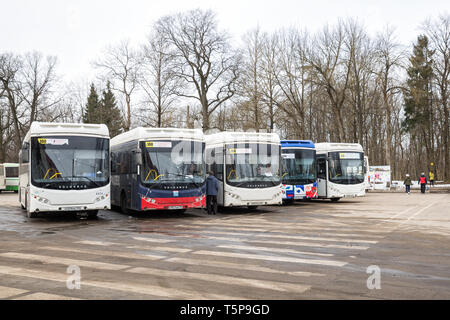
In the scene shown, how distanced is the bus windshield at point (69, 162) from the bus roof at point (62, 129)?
0.20 m

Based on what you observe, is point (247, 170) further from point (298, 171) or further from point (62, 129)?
point (62, 129)

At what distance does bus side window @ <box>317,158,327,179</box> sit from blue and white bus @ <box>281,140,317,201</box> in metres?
2.14

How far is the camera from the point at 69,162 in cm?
1645

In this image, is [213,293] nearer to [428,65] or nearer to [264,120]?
[264,120]

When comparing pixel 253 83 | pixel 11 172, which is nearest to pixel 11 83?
pixel 11 172

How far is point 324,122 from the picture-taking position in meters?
52.5

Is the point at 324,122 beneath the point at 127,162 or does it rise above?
above

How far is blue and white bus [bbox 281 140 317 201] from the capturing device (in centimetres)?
2428

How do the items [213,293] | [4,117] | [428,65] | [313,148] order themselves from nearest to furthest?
[213,293] < [313,148] < [428,65] < [4,117]

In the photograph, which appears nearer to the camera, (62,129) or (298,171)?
(62,129)

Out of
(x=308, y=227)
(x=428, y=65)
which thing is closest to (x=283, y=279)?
(x=308, y=227)

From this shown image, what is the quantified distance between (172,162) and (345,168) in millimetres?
12355

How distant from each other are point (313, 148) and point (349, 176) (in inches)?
125

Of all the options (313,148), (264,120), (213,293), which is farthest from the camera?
(264,120)
